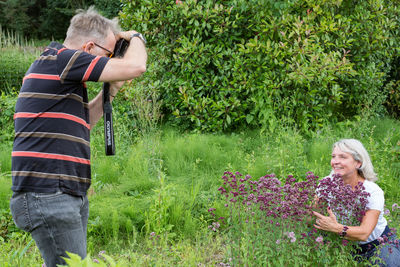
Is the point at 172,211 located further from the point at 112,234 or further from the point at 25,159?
the point at 25,159

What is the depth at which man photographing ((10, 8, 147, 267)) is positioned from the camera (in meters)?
1.89

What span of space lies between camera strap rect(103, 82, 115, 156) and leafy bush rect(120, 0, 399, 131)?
3.16m

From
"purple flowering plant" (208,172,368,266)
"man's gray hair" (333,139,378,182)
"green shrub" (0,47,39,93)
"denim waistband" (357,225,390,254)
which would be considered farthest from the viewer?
"green shrub" (0,47,39,93)

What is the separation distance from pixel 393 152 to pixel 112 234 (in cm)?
367

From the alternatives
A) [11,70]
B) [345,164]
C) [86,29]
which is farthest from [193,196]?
[11,70]

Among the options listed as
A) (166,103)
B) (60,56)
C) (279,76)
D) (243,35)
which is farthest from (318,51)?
(60,56)

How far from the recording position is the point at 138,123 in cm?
603

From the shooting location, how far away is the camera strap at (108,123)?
91.7 inches

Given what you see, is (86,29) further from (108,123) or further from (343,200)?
(343,200)

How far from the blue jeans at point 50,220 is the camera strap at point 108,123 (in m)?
0.46

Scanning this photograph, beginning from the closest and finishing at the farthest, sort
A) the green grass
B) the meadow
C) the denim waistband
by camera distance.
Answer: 1. the meadow
2. the denim waistband
3. the green grass

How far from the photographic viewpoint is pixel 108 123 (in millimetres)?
2320

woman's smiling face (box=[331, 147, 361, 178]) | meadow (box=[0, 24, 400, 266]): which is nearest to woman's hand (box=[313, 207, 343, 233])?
meadow (box=[0, 24, 400, 266])

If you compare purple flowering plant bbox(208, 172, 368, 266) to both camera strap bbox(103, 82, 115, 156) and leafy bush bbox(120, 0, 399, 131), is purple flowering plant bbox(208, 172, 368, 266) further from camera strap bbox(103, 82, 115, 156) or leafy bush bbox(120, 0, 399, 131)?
leafy bush bbox(120, 0, 399, 131)
